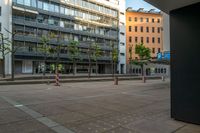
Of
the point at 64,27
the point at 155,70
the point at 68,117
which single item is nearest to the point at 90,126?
the point at 68,117

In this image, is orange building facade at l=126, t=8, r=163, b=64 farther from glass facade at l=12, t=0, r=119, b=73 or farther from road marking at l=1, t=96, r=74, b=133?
A: road marking at l=1, t=96, r=74, b=133

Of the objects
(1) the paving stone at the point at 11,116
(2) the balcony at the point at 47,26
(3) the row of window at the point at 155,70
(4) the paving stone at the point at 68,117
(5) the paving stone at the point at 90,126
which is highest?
(2) the balcony at the point at 47,26

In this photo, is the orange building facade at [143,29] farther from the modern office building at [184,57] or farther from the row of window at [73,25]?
the modern office building at [184,57]

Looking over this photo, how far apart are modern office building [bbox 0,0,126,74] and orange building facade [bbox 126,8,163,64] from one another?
475cm

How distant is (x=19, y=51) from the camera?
1797 inches

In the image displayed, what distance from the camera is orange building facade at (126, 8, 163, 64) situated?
76562 millimetres

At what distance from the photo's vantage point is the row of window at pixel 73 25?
169ft

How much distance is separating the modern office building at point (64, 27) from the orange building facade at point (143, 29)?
4753 millimetres

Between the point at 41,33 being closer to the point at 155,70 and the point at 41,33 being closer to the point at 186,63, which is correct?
the point at 155,70

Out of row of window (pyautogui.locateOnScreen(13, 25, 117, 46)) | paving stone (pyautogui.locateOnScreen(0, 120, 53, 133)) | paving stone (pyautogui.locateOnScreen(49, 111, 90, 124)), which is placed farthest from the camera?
row of window (pyautogui.locateOnScreen(13, 25, 117, 46))

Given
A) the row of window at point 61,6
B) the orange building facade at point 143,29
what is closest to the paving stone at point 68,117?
the row of window at point 61,6

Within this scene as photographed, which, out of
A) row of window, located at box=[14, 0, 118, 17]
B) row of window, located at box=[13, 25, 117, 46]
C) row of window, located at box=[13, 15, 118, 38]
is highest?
row of window, located at box=[14, 0, 118, 17]

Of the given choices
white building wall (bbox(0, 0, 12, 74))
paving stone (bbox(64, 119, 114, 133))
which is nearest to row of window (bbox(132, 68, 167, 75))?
white building wall (bbox(0, 0, 12, 74))

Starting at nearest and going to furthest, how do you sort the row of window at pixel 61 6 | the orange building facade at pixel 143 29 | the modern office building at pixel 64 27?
the modern office building at pixel 64 27 → the row of window at pixel 61 6 → the orange building facade at pixel 143 29
